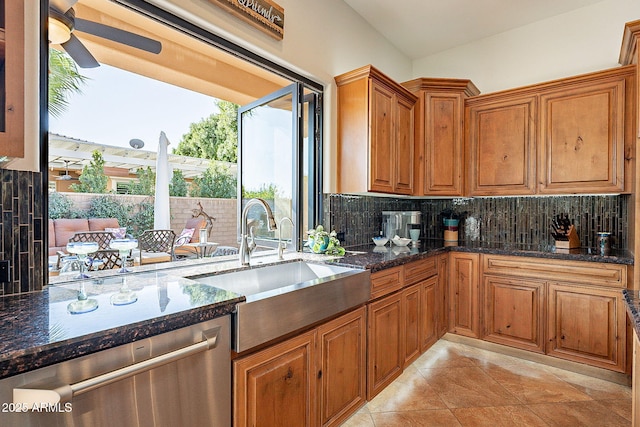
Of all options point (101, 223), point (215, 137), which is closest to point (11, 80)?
point (101, 223)

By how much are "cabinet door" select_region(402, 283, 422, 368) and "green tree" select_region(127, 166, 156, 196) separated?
187cm

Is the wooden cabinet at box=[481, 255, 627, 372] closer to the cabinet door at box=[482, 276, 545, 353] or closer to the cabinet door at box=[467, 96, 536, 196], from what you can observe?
the cabinet door at box=[482, 276, 545, 353]

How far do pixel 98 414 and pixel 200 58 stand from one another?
2.12 meters

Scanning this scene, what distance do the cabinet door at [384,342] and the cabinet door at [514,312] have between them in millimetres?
1082

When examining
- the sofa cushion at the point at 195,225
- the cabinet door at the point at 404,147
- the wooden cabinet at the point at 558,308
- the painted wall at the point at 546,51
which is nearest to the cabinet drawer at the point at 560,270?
the wooden cabinet at the point at 558,308

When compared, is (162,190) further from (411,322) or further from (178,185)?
(411,322)

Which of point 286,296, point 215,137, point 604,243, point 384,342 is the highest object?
point 215,137

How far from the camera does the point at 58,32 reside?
139 cm

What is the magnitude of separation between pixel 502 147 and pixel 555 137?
426 mm

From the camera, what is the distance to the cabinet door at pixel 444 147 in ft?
10.9

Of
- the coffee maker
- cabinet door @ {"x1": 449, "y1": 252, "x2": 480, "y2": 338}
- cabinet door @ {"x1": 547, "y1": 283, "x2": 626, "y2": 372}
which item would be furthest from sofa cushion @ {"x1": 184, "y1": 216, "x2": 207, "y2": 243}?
cabinet door @ {"x1": 547, "y1": 283, "x2": 626, "y2": 372}

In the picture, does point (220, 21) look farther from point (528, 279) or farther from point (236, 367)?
point (528, 279)

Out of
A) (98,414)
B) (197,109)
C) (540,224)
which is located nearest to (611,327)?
(540,224)

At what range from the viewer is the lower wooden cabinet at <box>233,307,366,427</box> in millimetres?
1327
